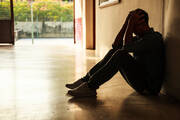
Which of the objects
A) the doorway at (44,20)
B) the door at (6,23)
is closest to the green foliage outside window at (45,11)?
the doorway at (44,20)

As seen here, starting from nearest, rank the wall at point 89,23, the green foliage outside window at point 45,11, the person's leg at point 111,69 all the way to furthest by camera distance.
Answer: the person's leg at point 111,69 → the wall at point 89,23 → the green foliage outside window at point 45,11

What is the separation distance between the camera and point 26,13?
671 inches

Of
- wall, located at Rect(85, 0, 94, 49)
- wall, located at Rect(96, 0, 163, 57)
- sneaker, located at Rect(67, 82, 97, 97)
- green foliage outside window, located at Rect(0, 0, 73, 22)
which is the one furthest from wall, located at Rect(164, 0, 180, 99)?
green foliage outside window, located at Rect(0, 0, 73, 22)

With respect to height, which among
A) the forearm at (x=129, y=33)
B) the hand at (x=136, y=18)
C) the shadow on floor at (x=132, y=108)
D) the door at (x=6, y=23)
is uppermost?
the door at (x=6, y=23)

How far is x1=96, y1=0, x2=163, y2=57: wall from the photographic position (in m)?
2.93

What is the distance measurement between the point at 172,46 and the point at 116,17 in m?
2.21

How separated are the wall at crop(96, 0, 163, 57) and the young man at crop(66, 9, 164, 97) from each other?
405 millimetres

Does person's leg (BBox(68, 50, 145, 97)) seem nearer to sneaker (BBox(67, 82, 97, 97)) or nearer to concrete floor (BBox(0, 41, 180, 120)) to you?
sneaker (BBox(67, 82, 97, 97))

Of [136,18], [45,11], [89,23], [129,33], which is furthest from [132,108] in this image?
[45,11]

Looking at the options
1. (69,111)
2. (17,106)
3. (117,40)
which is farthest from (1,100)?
(117,40)

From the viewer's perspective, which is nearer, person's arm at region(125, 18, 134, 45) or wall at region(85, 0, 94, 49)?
person's arm at region(125, 18, 134, 45)

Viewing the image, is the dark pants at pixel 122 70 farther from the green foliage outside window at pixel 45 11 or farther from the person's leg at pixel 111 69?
the green foliage outside window at pixel 45 11

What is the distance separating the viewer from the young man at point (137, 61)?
2420 mm

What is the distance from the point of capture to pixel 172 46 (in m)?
Answer: 2.53
